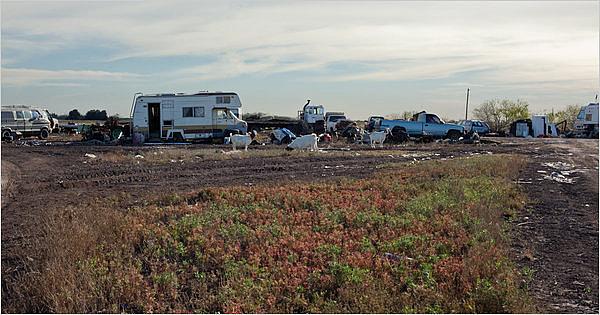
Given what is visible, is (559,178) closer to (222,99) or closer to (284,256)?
(284,256)

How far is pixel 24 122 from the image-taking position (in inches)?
1510

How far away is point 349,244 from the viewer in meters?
8.48

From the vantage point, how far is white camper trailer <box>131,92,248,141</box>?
34.7m

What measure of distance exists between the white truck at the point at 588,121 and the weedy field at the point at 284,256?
1484 inches

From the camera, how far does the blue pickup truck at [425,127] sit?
3756 cm

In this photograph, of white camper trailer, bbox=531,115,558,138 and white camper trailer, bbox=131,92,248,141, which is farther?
white camper trailer, bbox=531,115,558,138

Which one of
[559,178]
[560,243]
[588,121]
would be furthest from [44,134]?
[560,243]

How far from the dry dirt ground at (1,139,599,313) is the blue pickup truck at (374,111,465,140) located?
384 inches

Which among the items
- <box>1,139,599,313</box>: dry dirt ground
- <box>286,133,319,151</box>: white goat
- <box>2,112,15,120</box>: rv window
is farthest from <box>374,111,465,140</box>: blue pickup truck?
<box>2,112,15,120</box>: rv window

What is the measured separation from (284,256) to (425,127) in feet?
101

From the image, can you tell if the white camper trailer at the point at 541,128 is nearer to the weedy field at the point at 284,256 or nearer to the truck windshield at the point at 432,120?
the truck windshield at the point at 432,120

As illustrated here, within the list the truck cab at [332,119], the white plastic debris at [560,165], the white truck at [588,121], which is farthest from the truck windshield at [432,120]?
the white plastic debris at [560,165]

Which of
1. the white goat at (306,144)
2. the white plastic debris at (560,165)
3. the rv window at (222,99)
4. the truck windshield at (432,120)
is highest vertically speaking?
the rv window at (222,99)

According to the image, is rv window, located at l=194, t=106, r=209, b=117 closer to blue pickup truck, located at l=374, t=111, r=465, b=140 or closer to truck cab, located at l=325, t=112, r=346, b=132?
blue pickup truck, located at l=374, t=111, r=465, b=140
